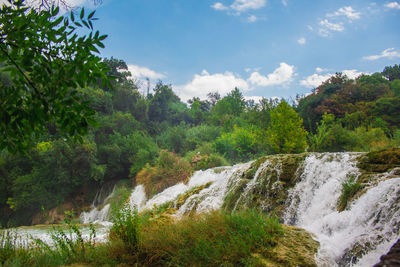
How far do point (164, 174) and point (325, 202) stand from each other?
964 cm

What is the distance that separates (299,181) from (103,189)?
52.0 feet

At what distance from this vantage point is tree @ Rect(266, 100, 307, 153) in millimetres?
11601

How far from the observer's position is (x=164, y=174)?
13156 millimetres

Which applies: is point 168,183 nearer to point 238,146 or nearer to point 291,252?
point 238,146

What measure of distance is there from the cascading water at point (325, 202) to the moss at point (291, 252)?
14 centimetres

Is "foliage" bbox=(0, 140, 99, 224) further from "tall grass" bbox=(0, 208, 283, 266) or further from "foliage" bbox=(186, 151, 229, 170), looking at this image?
"tall grass" bbox=(0, 208, 283, 266)

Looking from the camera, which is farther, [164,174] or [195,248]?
[164,174]

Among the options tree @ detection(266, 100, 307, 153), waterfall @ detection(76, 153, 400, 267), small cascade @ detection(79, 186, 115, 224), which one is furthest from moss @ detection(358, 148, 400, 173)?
small cascade @ detection(79, 186, 115, 224)

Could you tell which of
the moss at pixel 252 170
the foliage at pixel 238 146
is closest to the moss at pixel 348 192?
the moss at pixel 252 170

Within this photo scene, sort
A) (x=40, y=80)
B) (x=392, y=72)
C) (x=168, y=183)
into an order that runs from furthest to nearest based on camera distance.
Result: (x=392, y=72), (x=168, y=183), (x=40, y=80)

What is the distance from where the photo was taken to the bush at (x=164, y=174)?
41.4 ft

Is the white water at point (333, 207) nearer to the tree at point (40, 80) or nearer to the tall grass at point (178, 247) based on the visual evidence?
the tall grass at point (178, 247)

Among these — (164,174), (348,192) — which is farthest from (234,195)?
(164,174)

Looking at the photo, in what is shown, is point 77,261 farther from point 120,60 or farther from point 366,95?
point 120,60
